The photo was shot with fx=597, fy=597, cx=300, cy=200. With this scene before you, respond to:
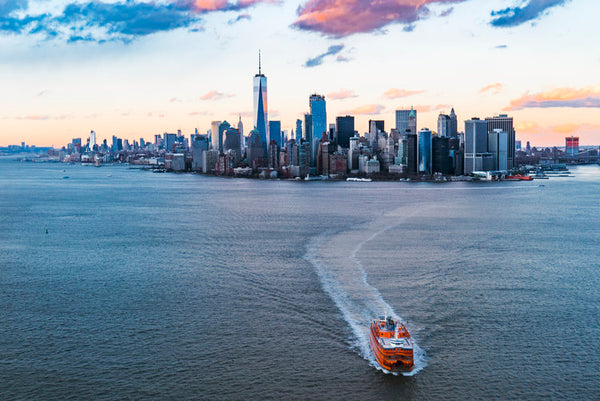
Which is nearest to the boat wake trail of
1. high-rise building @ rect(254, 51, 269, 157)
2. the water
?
the water

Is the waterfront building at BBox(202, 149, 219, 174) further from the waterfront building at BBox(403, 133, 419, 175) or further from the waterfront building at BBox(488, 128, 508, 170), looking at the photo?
the waterfront building at BBox(488, 128, 508, 170)

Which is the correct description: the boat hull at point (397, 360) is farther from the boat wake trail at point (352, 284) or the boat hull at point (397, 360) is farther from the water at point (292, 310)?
the water at point (292, 310)

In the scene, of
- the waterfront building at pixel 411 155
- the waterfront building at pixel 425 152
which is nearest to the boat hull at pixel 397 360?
the waterfront building at pixel 425 152

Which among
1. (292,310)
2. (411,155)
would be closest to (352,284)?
(292,310)

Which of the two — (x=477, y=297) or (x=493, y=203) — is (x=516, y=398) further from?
(x=493, y=203)

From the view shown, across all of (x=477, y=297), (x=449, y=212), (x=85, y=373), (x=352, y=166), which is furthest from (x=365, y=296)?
(x=352, y=166)
